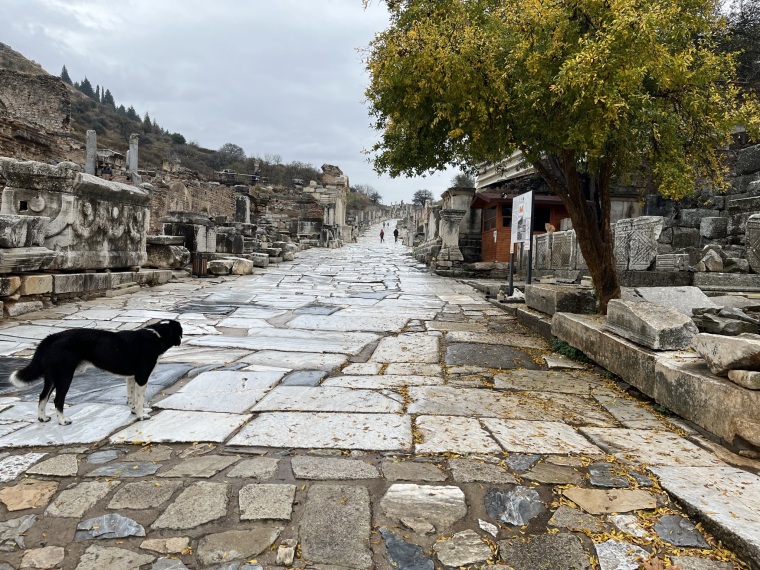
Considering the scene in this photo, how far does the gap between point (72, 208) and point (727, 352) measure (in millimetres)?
8195

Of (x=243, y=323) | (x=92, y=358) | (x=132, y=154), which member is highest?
(x=132, y=154)

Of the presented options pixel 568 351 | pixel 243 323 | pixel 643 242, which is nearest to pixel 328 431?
pixel 568 351

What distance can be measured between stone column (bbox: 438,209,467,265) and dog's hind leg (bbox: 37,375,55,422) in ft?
43.2

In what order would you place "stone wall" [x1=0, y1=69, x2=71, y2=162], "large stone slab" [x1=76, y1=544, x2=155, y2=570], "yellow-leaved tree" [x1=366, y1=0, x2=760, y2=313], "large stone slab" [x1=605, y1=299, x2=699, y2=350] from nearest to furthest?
"large stone slab" [x1=76, y1=544, x2=155, y2=570] < "large stone slab" [x1=605, y1=299, x2=699, y2=350] < "yellow-leaved tree" [x1=366, y1=0, x2=760, y2=313] < "stone wall" [x1=0, y1=69, x2=71, y2=162]

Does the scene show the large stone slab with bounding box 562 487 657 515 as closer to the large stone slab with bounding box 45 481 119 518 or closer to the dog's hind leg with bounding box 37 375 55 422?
the large stone slab with bounding box 45 481 119 518

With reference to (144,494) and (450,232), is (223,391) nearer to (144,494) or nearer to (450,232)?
(144,494)

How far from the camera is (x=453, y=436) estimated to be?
295 centimetres

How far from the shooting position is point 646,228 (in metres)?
7.95

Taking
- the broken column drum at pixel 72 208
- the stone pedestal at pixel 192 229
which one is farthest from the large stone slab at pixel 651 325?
the stone pedestal at pixel 192 229

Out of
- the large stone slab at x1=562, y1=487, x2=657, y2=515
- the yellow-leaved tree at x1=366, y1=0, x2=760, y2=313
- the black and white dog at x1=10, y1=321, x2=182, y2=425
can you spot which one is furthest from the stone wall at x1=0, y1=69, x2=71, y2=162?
the large stone slab at x1=562, y1=487, x2=657, y2=515

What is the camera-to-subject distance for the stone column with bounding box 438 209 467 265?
50.7ft

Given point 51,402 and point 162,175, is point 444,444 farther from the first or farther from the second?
point 162,175

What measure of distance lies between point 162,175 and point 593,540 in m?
33.7

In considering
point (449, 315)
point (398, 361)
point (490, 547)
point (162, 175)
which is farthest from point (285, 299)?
point (162, 175)
